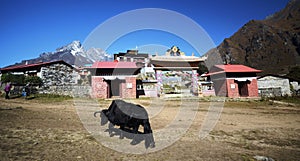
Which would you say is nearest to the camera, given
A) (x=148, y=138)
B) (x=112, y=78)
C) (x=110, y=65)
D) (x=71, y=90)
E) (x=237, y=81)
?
(x=148, y=138)

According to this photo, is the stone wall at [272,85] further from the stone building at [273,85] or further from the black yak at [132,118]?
the black yak at [132,118]

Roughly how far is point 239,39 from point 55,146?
202775 mm

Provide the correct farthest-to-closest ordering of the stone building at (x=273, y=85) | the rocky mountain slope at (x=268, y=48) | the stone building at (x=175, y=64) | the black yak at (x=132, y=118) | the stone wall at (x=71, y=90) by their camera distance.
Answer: the rocky mountain slope at (x=268, y=48)
the stone building at (x=273, y=85)
the stone building at (x=175, y=64)
the stone wall at (x=71, y=90)
the black yak at (x=132, y=118)

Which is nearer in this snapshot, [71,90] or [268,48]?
[71,90]

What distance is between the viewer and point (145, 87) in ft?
81.1

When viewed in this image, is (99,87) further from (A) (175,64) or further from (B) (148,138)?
(B) (148,138)

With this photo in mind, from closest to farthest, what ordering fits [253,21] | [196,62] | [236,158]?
1. [236,158]
2. [196,62]
3. [253,21]

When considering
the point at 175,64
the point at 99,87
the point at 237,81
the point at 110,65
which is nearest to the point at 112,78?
the point at 110,65

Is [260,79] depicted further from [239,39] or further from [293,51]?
[239,39]

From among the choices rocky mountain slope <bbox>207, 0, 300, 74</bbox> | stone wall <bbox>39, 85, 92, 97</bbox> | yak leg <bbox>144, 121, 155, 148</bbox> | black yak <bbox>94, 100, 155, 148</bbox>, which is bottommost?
yak leg <bbox>144, 121, 155, 148</bbox>

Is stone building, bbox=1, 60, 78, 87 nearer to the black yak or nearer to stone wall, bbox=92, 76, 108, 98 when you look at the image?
stone wall, bbox=92, 76, 108, 98

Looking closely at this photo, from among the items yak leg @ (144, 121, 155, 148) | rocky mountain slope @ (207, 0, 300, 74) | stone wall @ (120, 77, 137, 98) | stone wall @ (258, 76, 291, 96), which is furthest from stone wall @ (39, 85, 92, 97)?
rocky mountain slope @ (207, 0, 300, 74)

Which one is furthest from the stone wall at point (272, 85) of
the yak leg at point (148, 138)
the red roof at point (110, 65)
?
the yak leg at point (148, 138)

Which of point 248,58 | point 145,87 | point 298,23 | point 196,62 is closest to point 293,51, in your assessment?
point 248,58
